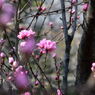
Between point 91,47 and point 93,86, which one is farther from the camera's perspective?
point 91,47

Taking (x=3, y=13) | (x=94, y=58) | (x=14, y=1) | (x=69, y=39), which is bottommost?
(x=3, y=13)

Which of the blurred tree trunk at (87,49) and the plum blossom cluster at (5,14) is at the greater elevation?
the blurred tree trunk at (87,49)

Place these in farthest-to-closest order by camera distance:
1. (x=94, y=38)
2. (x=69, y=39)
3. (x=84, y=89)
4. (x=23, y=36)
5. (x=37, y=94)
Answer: (x=37, y=94) → (x=69, y=39) → (x=94, y=38) → (x=23, y=36) → (x=84, y=89)

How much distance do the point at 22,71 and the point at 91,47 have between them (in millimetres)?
431

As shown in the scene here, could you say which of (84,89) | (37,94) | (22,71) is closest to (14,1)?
(37,94)

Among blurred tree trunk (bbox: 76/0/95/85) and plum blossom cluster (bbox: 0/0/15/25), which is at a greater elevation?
blurred tree trunk (bbox: 76/0/95/85)

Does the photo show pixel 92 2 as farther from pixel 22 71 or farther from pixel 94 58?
pixel 22 71

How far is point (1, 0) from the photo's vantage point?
107cm

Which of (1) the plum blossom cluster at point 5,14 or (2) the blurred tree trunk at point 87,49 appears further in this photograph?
(2) the blurred tree trunk at point 87,49

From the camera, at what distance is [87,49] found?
1.65m

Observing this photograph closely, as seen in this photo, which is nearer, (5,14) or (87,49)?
(5,14)

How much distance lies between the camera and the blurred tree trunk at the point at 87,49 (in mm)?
1587

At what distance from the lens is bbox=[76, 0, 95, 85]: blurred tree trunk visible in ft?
5.21

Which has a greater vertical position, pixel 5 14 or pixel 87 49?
pixel 87 49
